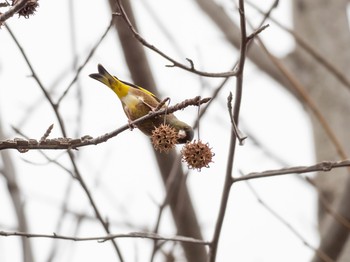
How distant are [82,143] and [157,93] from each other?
1.45 meters

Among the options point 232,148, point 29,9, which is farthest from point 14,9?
point 232,148

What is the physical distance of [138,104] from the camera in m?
2.19

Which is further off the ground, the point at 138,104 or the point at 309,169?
the point at 138,104

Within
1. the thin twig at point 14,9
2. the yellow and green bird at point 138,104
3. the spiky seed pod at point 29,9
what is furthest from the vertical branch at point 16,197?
the thin twig at point 14,9

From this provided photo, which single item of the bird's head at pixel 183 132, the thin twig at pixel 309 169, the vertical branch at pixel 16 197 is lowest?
the thin twig at pixel 309 169

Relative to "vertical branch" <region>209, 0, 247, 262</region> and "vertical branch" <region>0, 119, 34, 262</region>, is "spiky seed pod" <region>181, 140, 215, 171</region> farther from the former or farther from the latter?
"vertical branch" <region>0, 119, 34, 262</region>

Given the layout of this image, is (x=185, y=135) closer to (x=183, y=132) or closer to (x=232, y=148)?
(x=183, y=132)

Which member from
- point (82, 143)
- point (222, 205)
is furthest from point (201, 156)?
point (82, 143)

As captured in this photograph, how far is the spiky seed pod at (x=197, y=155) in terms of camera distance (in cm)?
181

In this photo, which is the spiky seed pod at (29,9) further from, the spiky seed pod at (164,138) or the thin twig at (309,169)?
the thin twig at (309,169)

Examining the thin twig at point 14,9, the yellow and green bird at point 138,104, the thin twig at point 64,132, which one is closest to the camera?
the thin twig at point 14,9

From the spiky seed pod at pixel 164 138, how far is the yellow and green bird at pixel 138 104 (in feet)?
0.27

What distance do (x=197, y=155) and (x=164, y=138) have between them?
0.39 ft

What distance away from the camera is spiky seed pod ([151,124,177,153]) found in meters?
1.87
